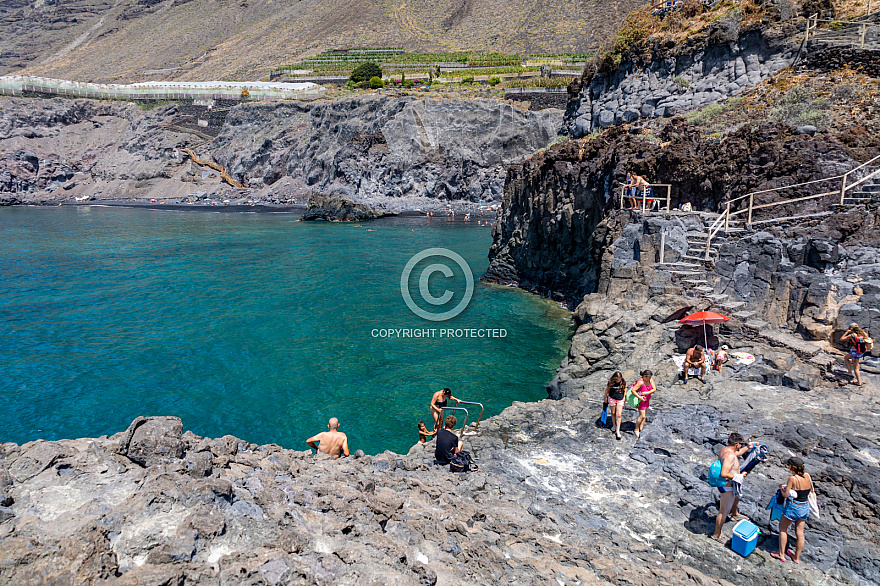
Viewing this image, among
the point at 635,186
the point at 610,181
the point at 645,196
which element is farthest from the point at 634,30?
the point at 645,196

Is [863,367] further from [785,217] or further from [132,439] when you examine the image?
[132,439]

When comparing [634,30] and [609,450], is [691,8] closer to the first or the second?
[634,30]

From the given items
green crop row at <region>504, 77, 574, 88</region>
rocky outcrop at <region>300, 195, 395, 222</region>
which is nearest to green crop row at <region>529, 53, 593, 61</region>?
green crop row at <region>504, 77, 574, 88</region>

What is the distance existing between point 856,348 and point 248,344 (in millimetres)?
21287

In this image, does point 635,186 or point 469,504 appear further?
point 635,186

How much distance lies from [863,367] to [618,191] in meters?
11.7

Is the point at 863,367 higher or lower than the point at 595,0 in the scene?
lower

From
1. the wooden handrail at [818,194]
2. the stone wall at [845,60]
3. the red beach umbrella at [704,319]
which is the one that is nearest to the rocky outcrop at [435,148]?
the stone wall at [845,60]

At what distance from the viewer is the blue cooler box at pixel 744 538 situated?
7270 millimetres

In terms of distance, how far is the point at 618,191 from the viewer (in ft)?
72.5

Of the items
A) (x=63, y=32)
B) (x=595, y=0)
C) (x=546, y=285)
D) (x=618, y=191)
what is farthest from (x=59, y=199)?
(x=63, y=32)

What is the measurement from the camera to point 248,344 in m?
22.8

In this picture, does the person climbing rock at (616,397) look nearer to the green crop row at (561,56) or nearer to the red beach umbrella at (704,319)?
the red beach umbrella at (704,319)

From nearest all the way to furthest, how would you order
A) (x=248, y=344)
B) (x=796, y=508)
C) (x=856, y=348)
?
1. (x=796, y=508)
2. (x=856, y=348)
3. (x=248, y=344)
